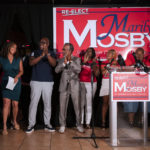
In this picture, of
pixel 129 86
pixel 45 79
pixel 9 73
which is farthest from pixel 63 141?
pixel 9 73

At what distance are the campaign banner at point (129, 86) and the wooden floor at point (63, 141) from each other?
0.69 metres

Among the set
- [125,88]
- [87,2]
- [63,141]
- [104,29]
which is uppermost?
[87,2]

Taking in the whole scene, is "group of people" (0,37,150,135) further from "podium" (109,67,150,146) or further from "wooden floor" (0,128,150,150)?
"podium" (109,67,150,146)

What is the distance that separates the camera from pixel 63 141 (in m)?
3.73

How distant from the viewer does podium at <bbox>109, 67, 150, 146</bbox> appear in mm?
3443

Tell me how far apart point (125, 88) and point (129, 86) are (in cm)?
7

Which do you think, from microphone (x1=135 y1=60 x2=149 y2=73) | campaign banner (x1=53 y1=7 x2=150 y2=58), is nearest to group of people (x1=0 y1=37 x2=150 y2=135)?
campaign banner (x1=53 y1=7 x2=150 y2=58)

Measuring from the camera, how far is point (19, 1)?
4871mm

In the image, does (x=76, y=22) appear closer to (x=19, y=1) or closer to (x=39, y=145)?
(x=19, y=1)

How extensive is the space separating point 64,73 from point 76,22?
129 centimetres

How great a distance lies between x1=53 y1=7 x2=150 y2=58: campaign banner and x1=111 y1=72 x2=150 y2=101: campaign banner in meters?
1.62

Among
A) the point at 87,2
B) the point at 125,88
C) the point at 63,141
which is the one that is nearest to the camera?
the point at 125,88

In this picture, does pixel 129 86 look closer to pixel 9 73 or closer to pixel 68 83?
pixel 68 83

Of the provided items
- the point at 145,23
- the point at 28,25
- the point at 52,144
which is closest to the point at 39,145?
the point at 52,144
